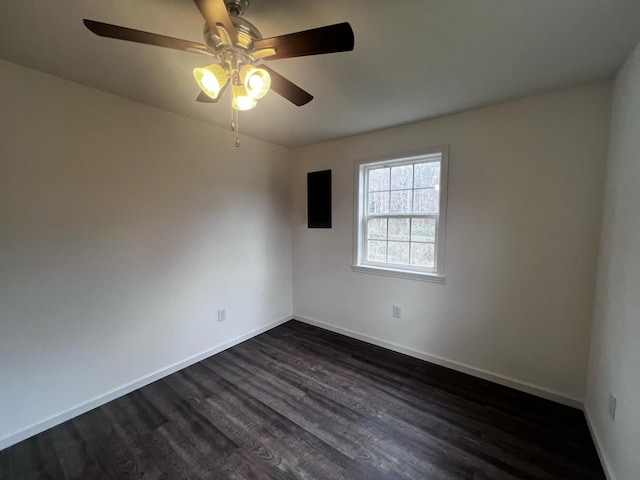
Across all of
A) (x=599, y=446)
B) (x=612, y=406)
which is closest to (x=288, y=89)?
(x=612, y=406)

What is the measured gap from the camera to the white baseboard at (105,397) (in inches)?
64.3

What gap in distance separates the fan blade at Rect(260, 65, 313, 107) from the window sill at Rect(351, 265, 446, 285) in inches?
73.0

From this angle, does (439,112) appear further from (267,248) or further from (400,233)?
(267,248)

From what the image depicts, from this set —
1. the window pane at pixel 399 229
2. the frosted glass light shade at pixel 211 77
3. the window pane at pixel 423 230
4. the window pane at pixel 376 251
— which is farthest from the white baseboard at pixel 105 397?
the frosted glass light shade at pixel 211 77

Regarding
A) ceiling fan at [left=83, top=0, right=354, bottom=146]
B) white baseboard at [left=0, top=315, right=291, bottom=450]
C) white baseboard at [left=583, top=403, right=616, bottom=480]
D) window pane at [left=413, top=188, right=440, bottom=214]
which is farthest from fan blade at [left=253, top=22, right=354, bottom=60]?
white baseboard at [left=0, top=315, right=291, bottom=450]

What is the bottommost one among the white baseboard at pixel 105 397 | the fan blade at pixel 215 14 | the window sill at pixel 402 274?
the white baseboard at pixel 105 397

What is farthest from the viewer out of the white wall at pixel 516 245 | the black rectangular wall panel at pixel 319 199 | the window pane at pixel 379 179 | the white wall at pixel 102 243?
the black rectangular wall panel at pixel 319 199

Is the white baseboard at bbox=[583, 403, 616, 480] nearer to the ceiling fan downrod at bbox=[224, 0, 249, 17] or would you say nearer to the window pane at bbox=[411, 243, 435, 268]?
the window pane at bbox=[411, 243, 435, 268]

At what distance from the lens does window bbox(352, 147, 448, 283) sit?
2.44 metres

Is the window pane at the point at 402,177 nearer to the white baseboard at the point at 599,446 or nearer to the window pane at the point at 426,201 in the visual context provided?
the window pane at the point at 426,201

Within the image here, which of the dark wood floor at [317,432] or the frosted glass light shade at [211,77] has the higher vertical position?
the frosted glass light shade at [211,77]

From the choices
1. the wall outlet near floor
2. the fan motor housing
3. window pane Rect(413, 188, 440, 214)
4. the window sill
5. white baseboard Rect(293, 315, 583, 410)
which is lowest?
white baseboard Rect(293, 315, 583, 410)

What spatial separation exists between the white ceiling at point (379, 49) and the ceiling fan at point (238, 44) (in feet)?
0.67

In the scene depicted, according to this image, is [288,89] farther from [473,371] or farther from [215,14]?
[473,371]
